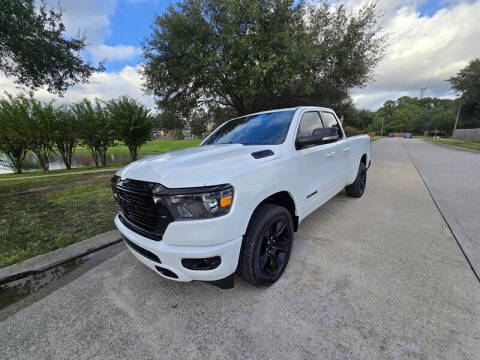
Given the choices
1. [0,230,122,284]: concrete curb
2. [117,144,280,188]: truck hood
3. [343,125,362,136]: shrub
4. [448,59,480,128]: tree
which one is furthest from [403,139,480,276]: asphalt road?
[448,59,480,128]: tree

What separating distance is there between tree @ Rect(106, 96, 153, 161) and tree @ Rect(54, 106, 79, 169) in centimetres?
193

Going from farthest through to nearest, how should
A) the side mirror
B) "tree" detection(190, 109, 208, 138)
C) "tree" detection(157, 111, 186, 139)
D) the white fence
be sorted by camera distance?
the white fence, "tree" detection(190, 109, 208, 138), "tree" detection(157, 111, 186, 139), the side mirror

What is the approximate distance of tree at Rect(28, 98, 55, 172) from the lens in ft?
34.4

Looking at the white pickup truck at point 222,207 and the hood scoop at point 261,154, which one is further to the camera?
the hood scoop at point 261,154

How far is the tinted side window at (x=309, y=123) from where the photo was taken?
2.77 m

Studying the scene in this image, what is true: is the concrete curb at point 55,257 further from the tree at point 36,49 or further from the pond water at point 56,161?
the pond water at point 56,161

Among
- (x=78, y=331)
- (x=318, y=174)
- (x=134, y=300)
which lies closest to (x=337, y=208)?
(x=318, y=174)

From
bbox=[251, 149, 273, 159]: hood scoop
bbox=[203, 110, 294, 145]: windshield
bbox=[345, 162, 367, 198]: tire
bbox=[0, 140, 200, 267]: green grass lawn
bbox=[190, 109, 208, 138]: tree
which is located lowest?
bbox=[0, 140, 200, 267]: green grass lawn

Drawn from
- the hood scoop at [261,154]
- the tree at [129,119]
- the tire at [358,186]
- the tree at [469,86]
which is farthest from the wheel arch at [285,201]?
the tree at [469,86]

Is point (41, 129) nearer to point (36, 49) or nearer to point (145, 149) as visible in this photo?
point (36, 49)

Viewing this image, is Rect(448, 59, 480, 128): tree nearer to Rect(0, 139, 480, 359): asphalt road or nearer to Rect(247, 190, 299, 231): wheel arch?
Rect(0, 139, 480, 359): asphalt road

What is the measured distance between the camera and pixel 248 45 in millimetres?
8297

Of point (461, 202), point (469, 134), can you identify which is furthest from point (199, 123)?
point (469, 134)

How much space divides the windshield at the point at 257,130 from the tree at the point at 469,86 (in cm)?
4258
